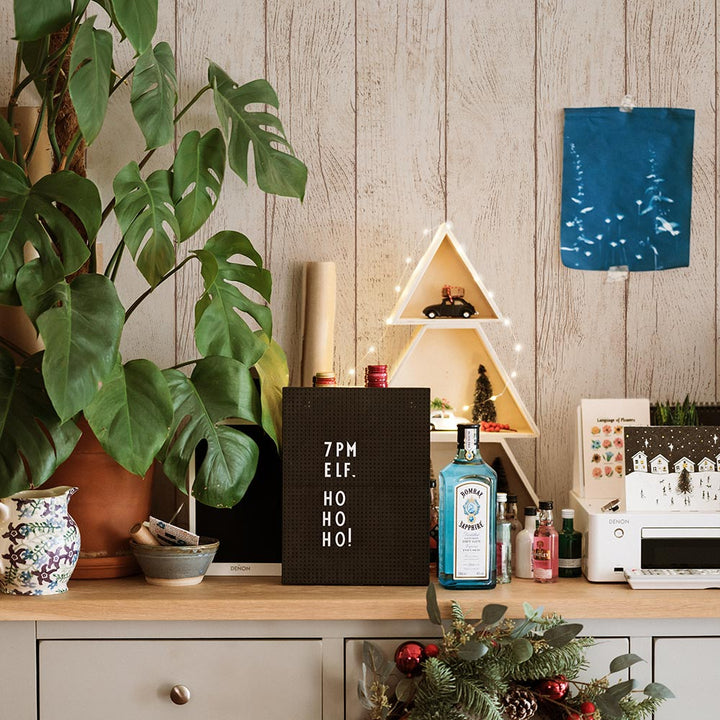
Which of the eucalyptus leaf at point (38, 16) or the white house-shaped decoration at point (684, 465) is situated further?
the white house-shaped decoration at point (684, 465)

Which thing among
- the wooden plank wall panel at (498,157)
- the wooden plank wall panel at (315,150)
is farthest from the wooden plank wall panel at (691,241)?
the wooden plank wall panel at (315,150)

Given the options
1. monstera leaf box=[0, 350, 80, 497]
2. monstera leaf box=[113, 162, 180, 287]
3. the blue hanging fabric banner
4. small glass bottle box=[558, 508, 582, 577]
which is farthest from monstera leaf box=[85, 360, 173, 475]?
the blue hanging fabric banner

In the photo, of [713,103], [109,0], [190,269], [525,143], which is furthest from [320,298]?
[713,103]

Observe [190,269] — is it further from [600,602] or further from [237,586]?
[600,602]

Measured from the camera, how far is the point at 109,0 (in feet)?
5.35

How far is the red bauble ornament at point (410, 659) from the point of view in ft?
5.24

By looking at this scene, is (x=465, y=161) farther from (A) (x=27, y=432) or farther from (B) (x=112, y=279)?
(A) (x=27, y=432)

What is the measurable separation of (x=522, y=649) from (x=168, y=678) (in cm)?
65

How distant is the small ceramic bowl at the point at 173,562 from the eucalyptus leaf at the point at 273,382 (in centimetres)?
27

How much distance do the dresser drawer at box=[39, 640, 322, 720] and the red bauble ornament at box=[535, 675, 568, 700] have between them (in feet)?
1.37

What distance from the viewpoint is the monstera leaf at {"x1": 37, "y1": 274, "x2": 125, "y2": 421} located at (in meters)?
1.45

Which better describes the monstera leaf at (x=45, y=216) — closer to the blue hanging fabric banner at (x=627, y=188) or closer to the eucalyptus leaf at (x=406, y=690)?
the eucalyptus leaf at (x=406, y=690)

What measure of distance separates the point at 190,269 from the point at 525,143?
2.78 feet

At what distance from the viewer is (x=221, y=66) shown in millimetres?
2133
